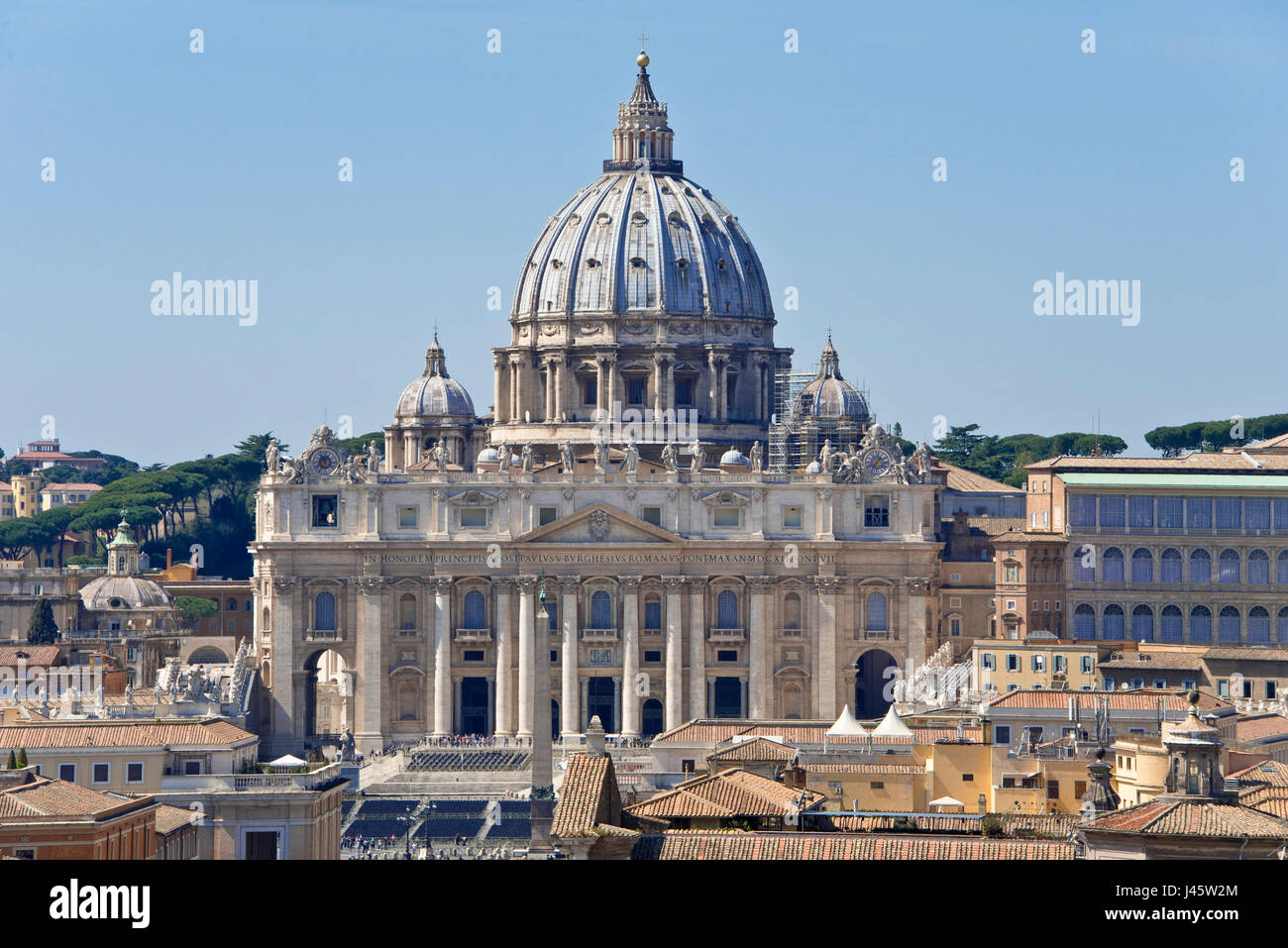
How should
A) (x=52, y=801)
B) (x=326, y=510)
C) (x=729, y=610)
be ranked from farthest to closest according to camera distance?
(x=326, y=510)
(x=729, y=610)
(x=52, y=801)

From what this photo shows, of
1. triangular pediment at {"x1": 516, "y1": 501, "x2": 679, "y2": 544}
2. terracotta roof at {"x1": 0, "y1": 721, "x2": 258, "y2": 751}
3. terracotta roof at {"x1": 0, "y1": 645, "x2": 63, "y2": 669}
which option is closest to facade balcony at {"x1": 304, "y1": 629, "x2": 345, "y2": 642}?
triangular pediment at {"x1": 516, "y1": 501, "x2": 679, "y2": 544}

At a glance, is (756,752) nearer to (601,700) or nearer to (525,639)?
(601,700)

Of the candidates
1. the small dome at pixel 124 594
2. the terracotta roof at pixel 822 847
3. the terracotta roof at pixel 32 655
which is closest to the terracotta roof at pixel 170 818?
the terracotta roof at pixel 822 847

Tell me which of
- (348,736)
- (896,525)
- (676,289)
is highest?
(676,289)

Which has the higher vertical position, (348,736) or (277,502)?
(277,502)

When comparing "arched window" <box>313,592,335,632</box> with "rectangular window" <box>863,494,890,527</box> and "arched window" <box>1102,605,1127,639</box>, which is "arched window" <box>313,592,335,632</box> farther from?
"arched window" <box>1102,605,1127,639</box>

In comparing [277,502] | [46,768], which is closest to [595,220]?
[277,502]

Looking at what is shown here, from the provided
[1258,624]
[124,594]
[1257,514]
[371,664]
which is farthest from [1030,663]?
[124,594]
